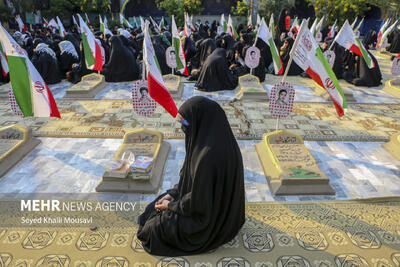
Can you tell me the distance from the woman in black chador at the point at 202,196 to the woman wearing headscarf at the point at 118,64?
6775mm

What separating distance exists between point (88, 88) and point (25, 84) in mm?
3341

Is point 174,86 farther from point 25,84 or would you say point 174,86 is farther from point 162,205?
point 162,205

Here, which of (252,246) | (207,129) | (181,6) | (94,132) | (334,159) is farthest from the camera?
(181,6)

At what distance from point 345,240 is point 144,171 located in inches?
89.8

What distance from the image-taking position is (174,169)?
13.2 ft

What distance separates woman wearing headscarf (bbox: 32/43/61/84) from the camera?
8219 millimetres

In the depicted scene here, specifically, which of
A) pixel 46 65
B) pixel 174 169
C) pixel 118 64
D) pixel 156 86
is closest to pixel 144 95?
pixel 156 86

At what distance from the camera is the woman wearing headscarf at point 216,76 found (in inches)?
297

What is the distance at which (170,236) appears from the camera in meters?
2.34

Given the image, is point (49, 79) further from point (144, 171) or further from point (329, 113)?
point (329, 113)

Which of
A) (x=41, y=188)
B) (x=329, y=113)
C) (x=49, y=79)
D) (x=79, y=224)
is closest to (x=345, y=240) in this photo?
(x=79, y=224)

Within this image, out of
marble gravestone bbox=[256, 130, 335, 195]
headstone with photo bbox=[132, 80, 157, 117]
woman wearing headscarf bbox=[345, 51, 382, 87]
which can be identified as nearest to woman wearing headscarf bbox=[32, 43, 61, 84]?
headstone with photo bbox=[132, 80, 157, 117]

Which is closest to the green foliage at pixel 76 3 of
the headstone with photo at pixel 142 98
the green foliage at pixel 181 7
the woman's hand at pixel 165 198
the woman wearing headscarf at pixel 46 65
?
the green foliage at pixel 181 7

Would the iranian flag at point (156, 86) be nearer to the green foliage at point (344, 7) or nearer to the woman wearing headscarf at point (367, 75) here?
the woman wearing headscarf at point (367, 75)
